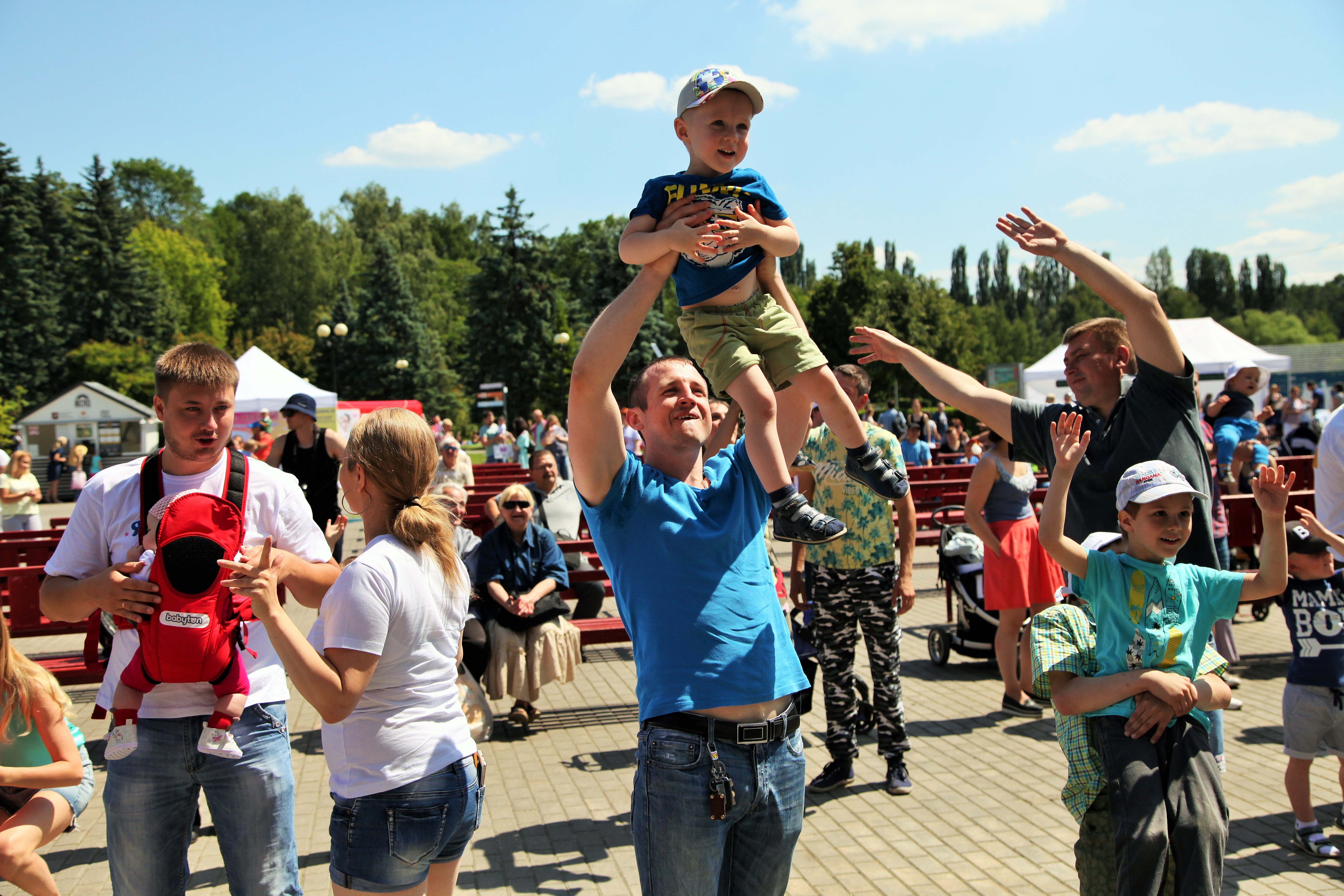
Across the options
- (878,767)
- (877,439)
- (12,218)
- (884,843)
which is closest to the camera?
(884,843)

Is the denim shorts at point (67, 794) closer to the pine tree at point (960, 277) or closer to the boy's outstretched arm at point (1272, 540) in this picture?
the boy's outstretched arm at point (1272, 540)

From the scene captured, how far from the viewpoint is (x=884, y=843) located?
4551mm

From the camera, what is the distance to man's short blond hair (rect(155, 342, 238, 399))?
271 cm

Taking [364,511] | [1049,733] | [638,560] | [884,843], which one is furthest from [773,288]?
[1049,733]

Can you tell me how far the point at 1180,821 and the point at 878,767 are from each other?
3.12m

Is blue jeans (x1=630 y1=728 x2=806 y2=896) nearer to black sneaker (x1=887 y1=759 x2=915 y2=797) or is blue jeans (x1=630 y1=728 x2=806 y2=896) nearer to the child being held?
black sneaker (x1=887 y1=759 x2=915 y2=797)

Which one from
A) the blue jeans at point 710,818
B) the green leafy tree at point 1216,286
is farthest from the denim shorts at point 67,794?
the green leafy tree at point 1216,286

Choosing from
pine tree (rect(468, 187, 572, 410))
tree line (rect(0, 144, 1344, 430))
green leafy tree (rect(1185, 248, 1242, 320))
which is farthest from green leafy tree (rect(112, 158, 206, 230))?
green leafy tree (rect(1185, 248, 1242, 320))

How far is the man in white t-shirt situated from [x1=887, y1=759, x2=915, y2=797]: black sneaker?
3.40 m

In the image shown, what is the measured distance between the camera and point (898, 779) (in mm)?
5215

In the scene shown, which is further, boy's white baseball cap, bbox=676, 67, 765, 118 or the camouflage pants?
the camouflage pants

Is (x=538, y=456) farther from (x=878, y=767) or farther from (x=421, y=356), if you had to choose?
(x=421, y=356)

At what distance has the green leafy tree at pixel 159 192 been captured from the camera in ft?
252

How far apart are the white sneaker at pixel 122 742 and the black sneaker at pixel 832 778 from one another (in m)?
3.65
